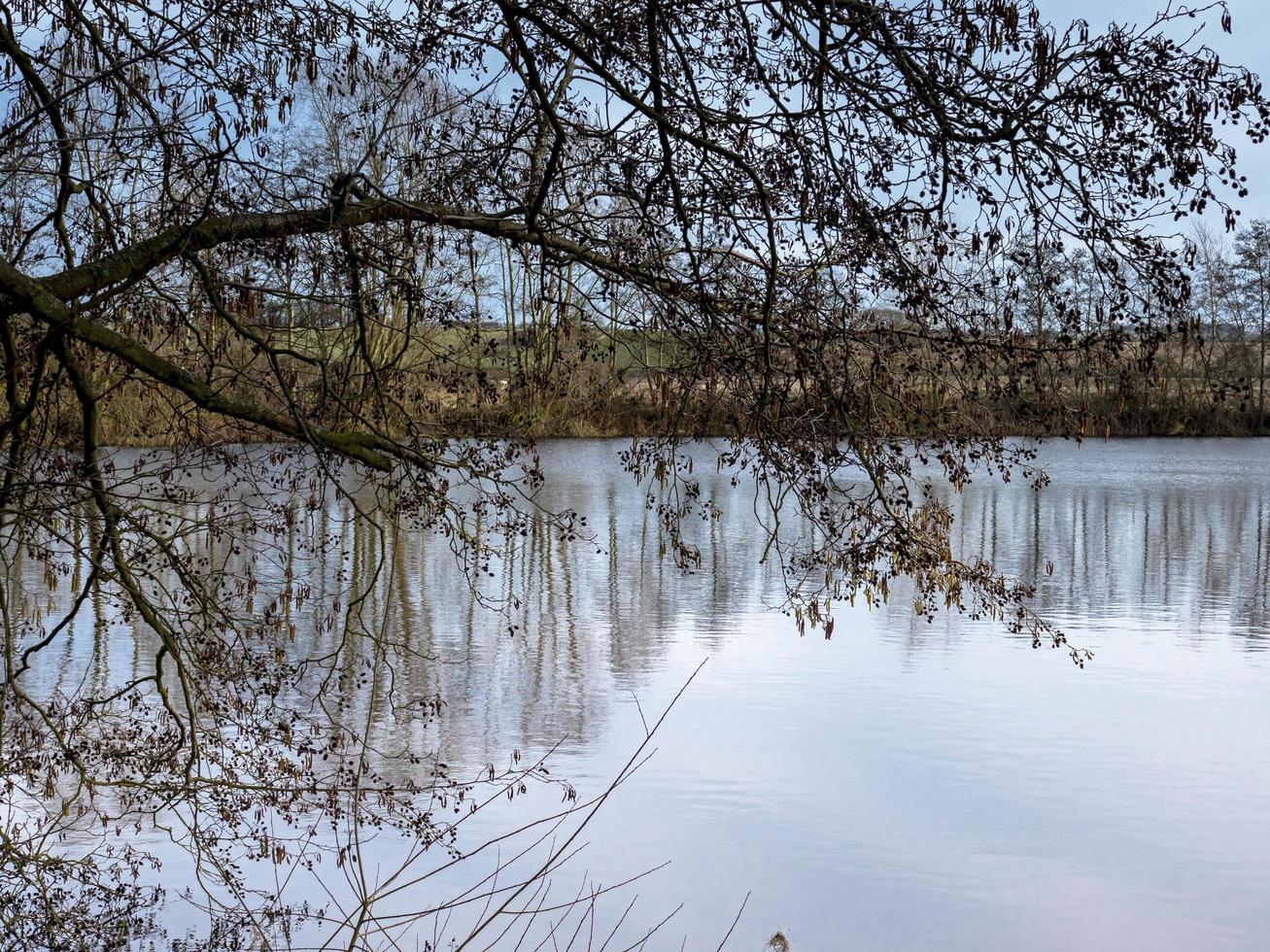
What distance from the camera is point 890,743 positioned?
705 cm

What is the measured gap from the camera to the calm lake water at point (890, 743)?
519cm

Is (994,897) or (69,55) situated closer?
(69,55)

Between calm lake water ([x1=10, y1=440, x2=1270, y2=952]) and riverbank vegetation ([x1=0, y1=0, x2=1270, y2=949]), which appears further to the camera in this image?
calm lake water ([x1=10, y1=440, x2=1270, y2=952])

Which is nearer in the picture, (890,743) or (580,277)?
(580,277)

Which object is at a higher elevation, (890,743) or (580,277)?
(580,277)

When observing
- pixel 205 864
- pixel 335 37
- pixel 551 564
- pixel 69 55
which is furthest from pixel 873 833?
pixel 551 564

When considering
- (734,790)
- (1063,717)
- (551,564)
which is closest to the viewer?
(734,790)

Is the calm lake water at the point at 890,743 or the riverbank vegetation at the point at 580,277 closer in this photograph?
the riverbank vegetation at the point at 580,277

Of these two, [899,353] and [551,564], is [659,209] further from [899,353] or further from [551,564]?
[551,564]

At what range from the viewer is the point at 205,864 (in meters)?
5.02

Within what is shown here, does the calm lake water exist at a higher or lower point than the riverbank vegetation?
lower

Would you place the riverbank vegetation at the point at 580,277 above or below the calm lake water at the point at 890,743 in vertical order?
above

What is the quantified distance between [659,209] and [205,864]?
2.91m

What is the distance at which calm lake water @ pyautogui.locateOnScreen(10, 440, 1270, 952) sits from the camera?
5.19 meters
